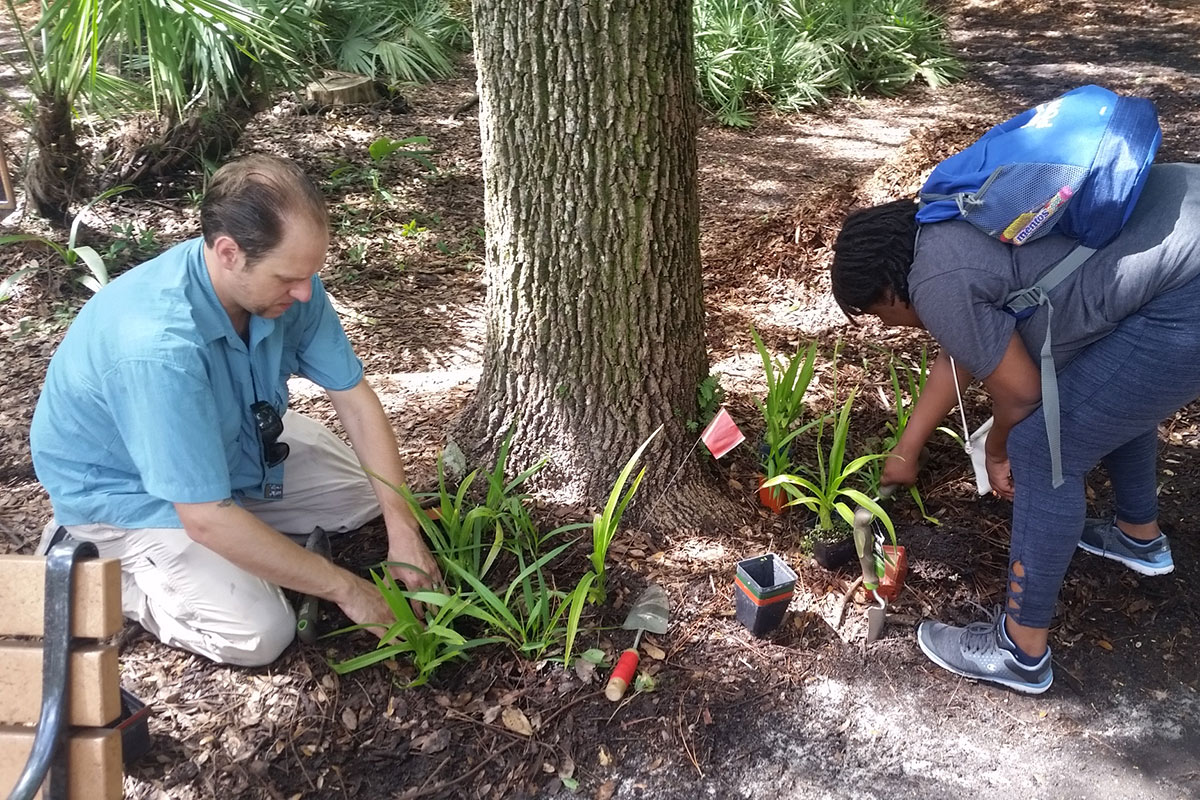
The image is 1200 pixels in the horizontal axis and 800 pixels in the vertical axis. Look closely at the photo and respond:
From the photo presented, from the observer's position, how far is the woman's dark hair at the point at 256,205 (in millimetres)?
1894

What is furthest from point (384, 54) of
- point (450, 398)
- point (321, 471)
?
point (321, 471)

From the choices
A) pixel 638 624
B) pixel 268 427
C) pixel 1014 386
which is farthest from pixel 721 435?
pixel 268 427

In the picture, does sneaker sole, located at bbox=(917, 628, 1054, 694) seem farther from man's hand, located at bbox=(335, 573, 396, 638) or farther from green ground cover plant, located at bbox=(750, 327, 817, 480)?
man's hand, located at bbox=(335, 573, 396, 638)

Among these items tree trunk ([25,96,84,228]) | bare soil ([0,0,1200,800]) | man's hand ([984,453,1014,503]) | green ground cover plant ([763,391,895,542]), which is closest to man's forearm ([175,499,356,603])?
bare soil ([0,0,1200,800])

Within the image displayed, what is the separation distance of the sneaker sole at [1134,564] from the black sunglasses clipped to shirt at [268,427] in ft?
7.68

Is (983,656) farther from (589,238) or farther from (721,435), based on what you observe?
(589,238)

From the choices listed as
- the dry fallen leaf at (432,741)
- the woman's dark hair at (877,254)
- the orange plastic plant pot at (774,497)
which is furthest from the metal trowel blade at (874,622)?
the dry fallen leaf at (432,741)

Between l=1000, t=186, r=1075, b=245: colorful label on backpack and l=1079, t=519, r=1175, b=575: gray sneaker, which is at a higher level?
l=1000, t=186, r=1075, b=245: colorful label on backpack

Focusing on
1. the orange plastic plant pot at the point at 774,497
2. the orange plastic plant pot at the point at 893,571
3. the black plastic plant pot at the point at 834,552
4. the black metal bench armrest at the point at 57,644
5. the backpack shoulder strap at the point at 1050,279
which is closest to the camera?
the black metal bench armrest at the point at 57,644

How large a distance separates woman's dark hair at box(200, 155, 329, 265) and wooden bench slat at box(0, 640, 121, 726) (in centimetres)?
88

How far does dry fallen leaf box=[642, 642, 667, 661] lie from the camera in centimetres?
230

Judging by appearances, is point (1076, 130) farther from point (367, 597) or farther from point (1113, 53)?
point (1113, 53)

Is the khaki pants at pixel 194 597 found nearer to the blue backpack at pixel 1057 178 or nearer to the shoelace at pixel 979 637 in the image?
the shoelace at pixel 979 637

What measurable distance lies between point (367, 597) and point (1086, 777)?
69.2 inches
